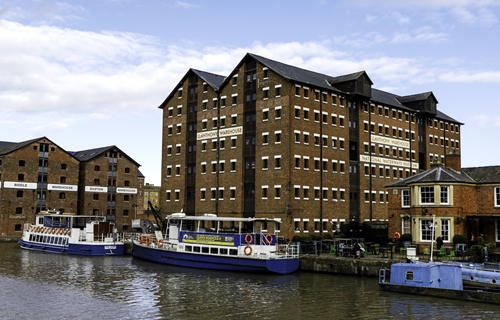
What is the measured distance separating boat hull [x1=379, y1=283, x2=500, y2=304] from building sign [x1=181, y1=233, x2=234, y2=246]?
44.6ft

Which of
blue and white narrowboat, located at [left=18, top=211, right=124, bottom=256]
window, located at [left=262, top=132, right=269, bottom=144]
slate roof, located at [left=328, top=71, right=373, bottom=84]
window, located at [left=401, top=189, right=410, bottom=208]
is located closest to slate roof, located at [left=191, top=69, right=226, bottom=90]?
window, located at [left=262, top=132, right=269, bottom=144]

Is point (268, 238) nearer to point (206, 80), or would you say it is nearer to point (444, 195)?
point (444, 195)

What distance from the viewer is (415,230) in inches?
1724

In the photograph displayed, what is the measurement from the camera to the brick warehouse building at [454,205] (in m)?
42.7

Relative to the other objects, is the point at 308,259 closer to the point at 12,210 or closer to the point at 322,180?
the point at 322,180

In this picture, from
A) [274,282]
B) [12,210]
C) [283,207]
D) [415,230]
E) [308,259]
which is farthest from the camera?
[12,210]

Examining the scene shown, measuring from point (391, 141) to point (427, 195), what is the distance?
27569 millimetres

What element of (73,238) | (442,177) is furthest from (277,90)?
(73,238)

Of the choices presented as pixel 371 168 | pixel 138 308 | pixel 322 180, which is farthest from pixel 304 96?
pixel 138 308

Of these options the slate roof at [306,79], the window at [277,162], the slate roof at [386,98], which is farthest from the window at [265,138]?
the slate roof at [386,98]

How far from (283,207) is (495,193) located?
68.5 ft

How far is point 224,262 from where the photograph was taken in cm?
4112

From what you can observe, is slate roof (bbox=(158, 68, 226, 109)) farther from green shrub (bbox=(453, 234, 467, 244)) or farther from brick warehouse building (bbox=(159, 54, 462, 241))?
green shrub (bbox=(453, 234, 467, 244))

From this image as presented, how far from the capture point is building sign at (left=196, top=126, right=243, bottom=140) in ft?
206
